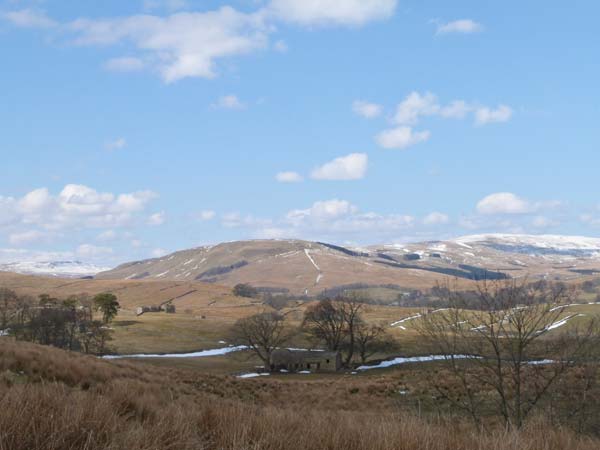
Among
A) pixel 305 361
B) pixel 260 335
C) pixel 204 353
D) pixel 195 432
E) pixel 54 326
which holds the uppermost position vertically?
pixel 195 432

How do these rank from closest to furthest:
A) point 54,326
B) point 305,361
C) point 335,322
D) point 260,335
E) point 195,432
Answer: point 195,432 → point 54,326 → point 305,361 → point 260,335 → point 335,322

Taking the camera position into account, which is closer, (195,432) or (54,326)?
(195,432)

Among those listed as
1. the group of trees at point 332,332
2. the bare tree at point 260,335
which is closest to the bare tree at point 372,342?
the group of trees at point 332,332

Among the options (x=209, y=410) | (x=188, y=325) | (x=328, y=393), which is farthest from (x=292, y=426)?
(x=188, y=325)

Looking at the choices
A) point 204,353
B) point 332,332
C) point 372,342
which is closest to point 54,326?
point 204,353

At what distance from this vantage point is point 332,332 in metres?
87.6

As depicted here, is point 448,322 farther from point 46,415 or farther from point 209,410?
point 46,415

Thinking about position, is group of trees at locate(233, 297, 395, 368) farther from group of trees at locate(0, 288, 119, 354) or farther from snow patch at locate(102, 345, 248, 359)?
group of trees at locate(0, 288, 119, 354)

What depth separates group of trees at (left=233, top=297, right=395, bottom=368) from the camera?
8381 cm

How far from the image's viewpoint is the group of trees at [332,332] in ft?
275

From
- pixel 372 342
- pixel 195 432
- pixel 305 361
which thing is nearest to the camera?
pixel 195 432

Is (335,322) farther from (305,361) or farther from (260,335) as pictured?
(260,335)

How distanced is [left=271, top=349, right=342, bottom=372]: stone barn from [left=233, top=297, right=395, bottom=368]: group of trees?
146cm

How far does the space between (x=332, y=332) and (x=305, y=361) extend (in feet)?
23.3
